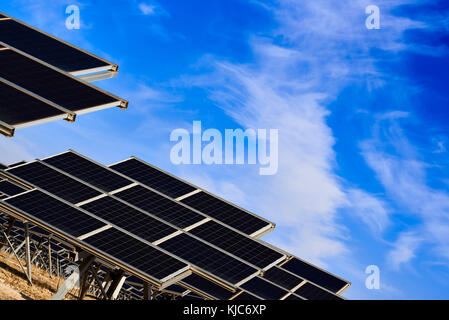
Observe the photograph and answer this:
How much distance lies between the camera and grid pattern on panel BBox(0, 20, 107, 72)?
29.0m

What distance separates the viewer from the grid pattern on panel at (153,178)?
33184mm

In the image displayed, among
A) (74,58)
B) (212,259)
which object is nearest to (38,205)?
(212,259)

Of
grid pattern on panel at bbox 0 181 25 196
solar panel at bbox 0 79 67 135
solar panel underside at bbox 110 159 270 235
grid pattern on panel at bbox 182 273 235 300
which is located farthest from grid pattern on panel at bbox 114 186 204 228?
grid pattern on panel at bbox 0 181 25 196

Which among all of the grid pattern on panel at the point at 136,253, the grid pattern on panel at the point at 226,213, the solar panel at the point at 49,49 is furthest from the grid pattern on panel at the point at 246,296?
the solar panel at the point at 49,49

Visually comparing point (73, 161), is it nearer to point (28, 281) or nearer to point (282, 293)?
point (28, 281)

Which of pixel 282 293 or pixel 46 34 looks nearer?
pixel 282 293

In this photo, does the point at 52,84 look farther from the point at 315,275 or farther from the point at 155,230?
the point at 315,275

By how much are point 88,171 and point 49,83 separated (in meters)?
7.29

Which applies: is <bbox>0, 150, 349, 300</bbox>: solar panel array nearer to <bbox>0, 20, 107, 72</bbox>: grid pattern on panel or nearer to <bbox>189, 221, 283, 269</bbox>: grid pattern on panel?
<bbox>189, 221, 283, 269</bbox>: grid pattern on panel

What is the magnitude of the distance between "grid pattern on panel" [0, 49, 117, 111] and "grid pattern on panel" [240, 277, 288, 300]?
1204 cm

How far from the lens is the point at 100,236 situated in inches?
859

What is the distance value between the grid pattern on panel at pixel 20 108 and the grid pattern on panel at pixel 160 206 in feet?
27.5
